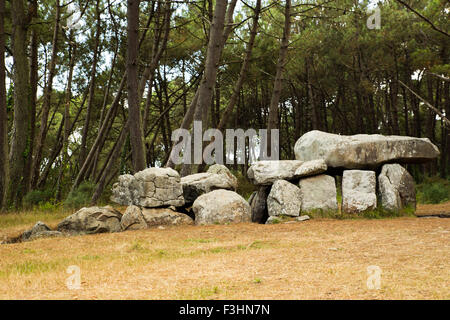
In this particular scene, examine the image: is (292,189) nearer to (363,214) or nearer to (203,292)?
(363,214)

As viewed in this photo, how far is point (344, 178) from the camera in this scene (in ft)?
28.2

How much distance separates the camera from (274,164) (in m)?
8.95

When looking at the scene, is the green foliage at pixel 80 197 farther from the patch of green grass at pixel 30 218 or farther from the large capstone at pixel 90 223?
the large capstone at pixel 90 223

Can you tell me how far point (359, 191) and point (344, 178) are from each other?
382 millimetres

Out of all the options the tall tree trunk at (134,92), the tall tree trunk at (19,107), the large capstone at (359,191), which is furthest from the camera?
the tall tree trunk at (19,107)

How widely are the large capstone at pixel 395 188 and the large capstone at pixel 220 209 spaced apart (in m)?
2.73

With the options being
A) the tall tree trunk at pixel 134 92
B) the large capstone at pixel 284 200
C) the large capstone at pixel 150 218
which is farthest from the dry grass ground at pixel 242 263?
the tall tree trunk at pixel 134 92

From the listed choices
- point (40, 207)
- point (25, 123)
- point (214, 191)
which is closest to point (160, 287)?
point (214, 191)

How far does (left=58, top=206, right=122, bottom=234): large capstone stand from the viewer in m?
7.46

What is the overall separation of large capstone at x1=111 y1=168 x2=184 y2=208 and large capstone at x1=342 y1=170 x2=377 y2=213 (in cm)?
328

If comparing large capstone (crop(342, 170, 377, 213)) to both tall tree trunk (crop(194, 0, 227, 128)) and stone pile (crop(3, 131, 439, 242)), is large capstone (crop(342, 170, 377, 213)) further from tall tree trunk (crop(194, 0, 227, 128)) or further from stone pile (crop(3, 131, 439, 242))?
tall tree trunk (crop(194, 0, 227, 128))

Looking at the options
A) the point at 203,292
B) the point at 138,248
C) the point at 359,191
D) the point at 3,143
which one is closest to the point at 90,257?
the point at 138,248

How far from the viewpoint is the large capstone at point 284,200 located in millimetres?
8336
